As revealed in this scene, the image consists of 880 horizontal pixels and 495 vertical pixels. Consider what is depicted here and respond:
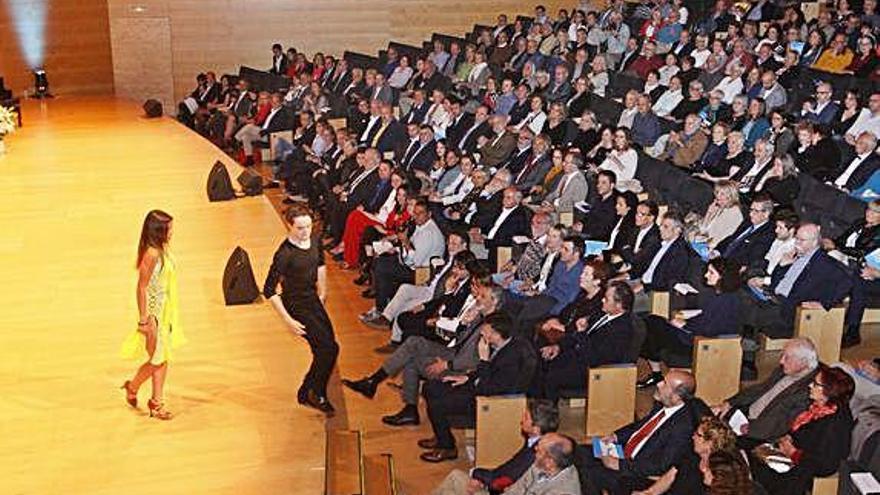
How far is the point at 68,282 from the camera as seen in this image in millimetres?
7969

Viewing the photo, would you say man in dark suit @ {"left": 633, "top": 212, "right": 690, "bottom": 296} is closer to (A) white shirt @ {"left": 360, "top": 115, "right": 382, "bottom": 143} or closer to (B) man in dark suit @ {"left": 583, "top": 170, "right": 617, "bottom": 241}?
(B) man in dark suit @ {"left": 583, "top": 170, "right": 617, "bottom": 241}

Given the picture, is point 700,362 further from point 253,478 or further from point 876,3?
point 876,3

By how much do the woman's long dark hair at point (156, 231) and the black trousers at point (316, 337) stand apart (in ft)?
2.94

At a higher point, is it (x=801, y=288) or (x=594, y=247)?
(x=801, y=288)

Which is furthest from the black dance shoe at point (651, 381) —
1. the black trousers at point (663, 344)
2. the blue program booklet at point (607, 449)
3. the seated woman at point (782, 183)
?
the seated woman at point (782, 183)

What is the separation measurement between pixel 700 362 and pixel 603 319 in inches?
25.8

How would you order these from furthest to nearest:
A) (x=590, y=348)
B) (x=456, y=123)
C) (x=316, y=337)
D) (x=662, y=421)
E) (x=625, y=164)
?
(x=456, y=123), (x=625, y=164), (x=590, y=348), (x=316, y=337), (x=662, y=421)

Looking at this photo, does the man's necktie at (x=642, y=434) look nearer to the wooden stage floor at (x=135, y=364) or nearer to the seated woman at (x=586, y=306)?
the wooden stage floor at (x=135, y=364)

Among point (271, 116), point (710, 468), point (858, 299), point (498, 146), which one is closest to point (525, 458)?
point (710, 468)

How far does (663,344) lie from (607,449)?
61.6 inches

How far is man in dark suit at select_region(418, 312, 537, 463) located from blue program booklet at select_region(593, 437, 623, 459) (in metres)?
0.62

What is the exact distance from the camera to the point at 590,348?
6336 millimetres

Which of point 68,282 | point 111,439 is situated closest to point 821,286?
point 111,439

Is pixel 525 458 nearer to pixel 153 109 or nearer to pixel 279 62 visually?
pixel 153 109
